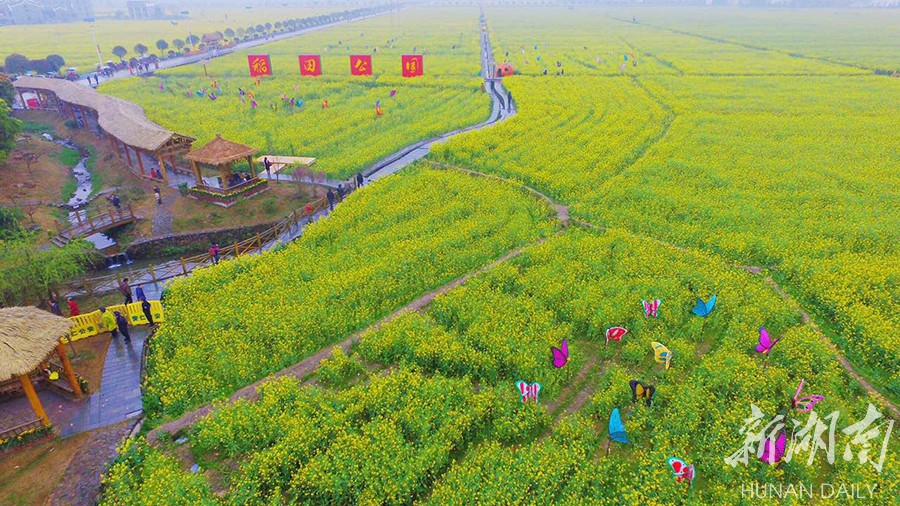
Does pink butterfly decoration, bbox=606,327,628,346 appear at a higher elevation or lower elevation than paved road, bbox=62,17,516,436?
higher

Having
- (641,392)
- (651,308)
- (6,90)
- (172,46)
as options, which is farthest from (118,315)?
(172,46)

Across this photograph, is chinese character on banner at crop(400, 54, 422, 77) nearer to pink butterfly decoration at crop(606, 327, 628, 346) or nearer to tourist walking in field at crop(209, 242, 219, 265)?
tourist walking in field at crop(209, 242, 219, 265)

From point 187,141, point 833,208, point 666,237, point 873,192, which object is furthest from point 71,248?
point 873,192

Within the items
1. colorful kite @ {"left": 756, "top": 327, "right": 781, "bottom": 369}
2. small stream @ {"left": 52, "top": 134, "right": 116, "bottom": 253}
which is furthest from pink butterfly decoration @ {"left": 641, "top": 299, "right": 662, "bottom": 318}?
small stream @ {"left": 52, "top": 134, "right": 116, "bottom": 253}

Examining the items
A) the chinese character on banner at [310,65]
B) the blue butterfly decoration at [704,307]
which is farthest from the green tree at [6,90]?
the blue butterfly decoration at [704,307]

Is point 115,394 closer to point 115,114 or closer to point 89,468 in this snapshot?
point 89,468

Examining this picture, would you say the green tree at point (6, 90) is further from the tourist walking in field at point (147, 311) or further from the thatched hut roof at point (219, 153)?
the tourist walking in field at point (147, 311)
